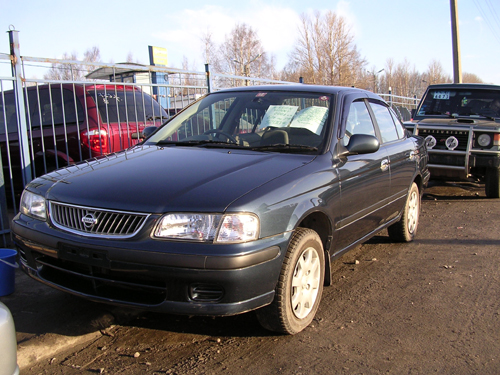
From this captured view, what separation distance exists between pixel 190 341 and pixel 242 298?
0.62 metres

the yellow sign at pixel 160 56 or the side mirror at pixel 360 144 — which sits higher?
the yellow sign at pixel 160 56

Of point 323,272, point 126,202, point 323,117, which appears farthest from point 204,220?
point 323,117

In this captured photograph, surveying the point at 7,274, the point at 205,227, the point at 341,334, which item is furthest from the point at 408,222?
the point at 7,274

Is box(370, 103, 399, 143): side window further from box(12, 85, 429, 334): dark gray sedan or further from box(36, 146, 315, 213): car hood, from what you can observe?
box(36, 146, 315, 213): car hood

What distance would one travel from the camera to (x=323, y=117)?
12.5 ft

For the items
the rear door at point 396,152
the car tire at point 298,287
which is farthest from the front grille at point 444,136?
the car tire at point 298,287

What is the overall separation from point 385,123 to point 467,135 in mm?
3767

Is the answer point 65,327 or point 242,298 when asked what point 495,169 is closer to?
point 242,298

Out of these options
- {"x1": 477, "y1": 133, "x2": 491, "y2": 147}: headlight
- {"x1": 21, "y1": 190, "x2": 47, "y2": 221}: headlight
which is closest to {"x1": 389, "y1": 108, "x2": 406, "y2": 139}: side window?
{"x1": 477, "y1": 133, "x2": 491, "y2": 147}: headlight

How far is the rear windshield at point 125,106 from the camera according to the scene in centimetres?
631

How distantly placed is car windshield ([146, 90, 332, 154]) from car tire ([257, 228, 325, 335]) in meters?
0.81

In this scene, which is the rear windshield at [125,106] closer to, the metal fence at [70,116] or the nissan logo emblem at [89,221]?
the metal fence at [70,116]

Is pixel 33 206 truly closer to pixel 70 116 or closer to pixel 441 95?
pixel 70 116

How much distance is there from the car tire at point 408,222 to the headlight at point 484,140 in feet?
9.79
